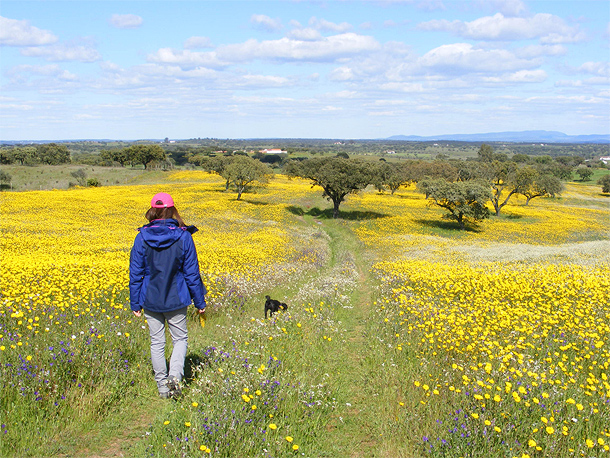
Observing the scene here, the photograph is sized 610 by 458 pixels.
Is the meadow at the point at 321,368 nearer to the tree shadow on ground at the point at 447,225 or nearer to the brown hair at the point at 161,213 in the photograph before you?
the brown hair at the point at 161,213

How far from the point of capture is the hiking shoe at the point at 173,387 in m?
6.26

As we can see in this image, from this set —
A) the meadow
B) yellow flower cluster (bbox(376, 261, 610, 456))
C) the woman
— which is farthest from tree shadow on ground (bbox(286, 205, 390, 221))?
the woman

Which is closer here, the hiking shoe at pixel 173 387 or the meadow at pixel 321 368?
the meadow at pixel 321 368

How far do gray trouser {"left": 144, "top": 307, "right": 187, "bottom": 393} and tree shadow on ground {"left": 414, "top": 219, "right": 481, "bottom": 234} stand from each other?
126 feet

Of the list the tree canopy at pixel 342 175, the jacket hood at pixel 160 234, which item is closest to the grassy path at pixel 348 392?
the jacket hood at pixel 160 234

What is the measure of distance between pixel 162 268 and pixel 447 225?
42.0 metres

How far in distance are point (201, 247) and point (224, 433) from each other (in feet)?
62.8

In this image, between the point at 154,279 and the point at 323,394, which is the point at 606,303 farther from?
the point at 154,279

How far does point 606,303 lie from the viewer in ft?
37.9

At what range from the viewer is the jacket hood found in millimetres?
5781

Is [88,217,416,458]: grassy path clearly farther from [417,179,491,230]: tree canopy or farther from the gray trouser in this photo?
[417,179,491,230]: tree canopy

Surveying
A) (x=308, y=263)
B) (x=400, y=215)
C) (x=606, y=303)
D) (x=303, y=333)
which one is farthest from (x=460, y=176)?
(x=303, y=333)

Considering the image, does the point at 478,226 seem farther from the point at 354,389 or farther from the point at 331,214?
the point at 354,389

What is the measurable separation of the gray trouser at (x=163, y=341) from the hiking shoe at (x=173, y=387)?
72mm
